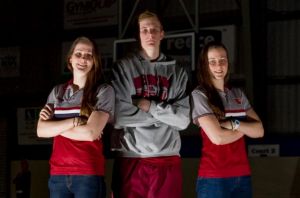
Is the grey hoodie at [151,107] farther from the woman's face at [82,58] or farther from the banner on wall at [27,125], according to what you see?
the banner on wall at [27,125]

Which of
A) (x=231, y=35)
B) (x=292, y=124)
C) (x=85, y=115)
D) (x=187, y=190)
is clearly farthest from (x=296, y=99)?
(x=85, y=115)

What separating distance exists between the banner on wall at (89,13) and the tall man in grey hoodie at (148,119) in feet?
11.5

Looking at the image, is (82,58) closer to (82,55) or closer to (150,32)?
(82,55)

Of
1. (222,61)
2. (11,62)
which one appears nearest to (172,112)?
(222,61)

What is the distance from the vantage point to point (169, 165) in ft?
10.8

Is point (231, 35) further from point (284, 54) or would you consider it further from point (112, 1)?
point (112, 1)

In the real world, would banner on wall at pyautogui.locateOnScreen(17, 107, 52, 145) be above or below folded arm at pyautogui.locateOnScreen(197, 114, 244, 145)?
below

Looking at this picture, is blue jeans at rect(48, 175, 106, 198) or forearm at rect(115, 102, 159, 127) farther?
forearm at rect(115, 102, 159, 127)

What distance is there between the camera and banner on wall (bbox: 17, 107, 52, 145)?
728 cm

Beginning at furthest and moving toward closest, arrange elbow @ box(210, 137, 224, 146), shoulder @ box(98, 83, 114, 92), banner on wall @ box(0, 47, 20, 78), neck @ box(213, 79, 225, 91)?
1. banner on wall @ box(0, 47, 20, 78)
2. neck @ box(213, 79, 225, 91)
3. shoulder @ box(98, 83, 114, 92)
4. elbow @ box(210, 137, 224, 146)

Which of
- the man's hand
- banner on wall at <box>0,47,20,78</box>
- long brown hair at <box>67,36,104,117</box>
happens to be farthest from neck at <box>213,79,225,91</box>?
banner on wall at <box>0,47,20,78</box>

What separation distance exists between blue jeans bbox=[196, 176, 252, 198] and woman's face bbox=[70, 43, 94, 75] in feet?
3.43

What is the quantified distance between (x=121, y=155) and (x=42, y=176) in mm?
3985

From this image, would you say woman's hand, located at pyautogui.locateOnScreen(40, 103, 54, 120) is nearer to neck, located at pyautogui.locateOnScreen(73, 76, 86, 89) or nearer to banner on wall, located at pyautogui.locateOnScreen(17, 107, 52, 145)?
neck, located at pyautogui.locateOnScreen(73, 76, 86, 89)
